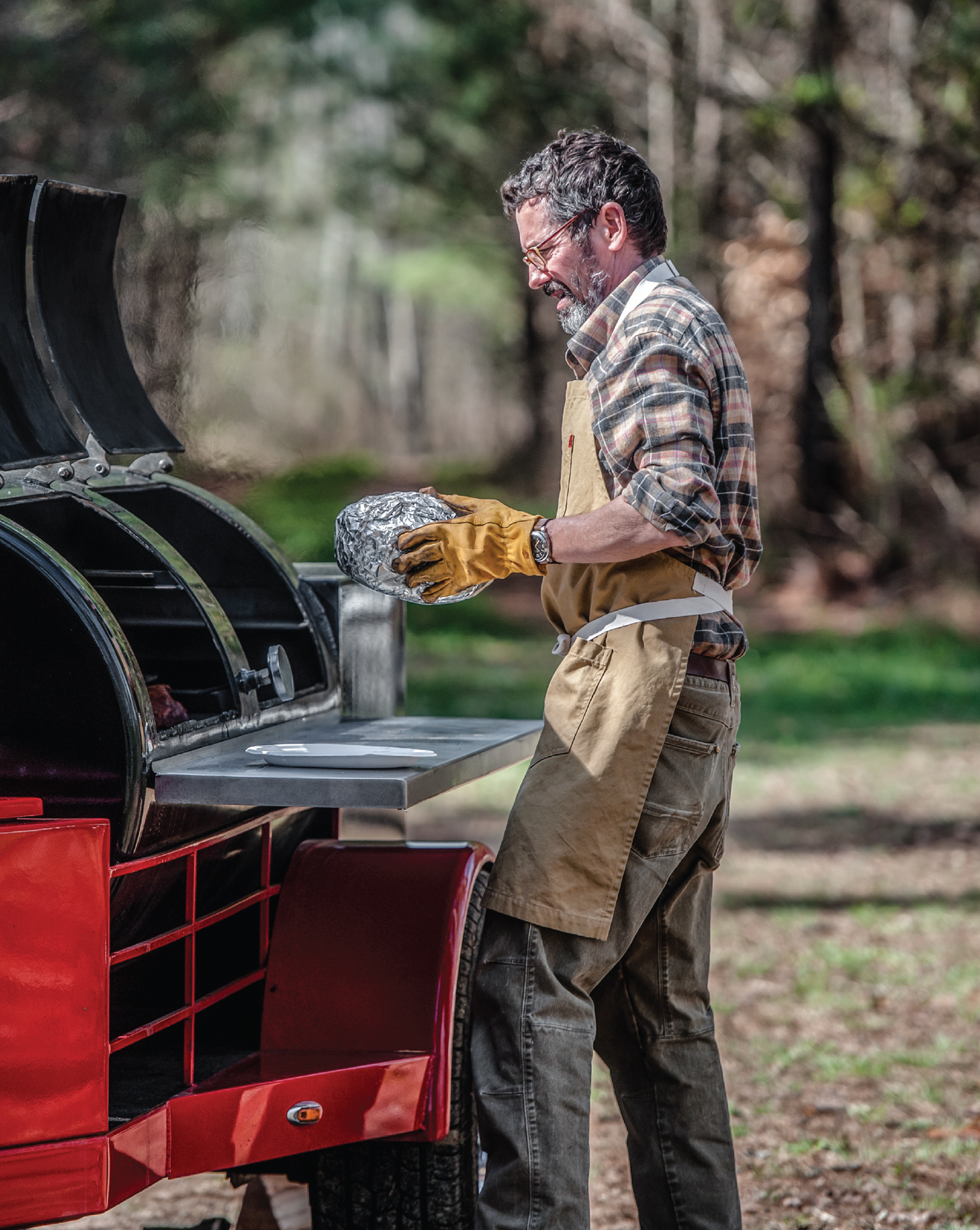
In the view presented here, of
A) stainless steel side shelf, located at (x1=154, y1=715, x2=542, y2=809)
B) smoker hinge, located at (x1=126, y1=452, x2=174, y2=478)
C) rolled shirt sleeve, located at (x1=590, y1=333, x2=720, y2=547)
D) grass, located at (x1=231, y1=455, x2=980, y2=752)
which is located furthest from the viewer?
grass, located at (x1=231, y1=455, x2=980, y2=752)

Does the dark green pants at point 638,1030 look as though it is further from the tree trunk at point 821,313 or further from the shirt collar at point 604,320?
the tree trunk at point 821,313

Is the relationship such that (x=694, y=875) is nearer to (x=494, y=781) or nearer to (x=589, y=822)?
(x=589, y=822)

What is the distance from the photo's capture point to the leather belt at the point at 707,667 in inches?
102

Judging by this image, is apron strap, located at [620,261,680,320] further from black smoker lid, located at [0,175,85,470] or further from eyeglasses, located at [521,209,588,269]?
black smoker lid, located at [0,175,85,470]

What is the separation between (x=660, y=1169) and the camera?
275cm

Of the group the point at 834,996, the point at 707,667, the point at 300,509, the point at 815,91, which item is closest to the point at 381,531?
the point at 707,667

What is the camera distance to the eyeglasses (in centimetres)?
256

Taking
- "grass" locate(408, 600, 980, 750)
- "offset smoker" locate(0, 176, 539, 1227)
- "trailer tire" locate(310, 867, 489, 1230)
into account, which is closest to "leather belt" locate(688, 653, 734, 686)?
"offset smoker" locate(0, 176, 539, 1227)

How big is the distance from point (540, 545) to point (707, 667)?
0.40 metres

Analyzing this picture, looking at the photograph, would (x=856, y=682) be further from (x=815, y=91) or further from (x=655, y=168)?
(x=655, y=168)

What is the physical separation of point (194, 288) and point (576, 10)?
1487 cm

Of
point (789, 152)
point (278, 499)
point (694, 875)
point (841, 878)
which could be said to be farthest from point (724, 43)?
point (694, 875)

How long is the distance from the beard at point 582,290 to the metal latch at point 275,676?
86 centimetres

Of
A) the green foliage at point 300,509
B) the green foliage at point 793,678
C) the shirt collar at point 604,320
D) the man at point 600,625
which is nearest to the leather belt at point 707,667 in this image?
the man at point 600,625
